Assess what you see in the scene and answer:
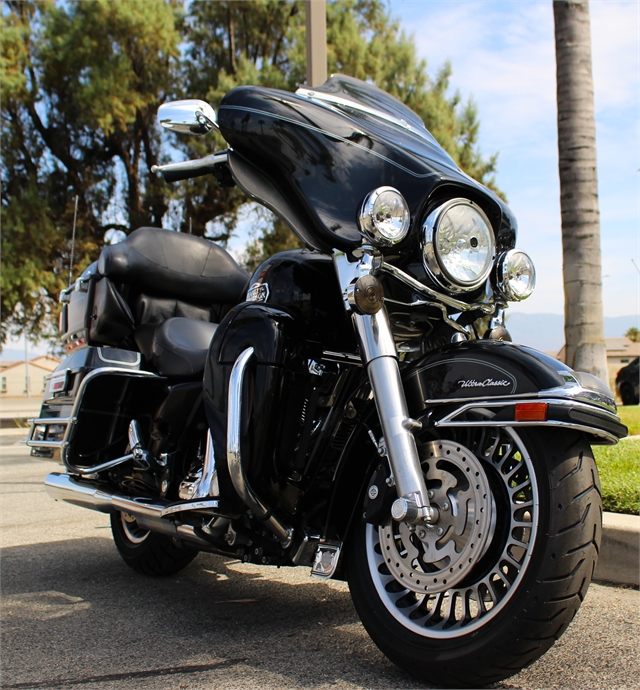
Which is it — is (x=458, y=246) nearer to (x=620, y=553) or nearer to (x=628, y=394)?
(x=620, y=553)

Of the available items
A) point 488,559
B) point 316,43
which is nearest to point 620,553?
point 488,559

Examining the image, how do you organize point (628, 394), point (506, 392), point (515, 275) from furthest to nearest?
1. point (628, 394)
2. point (515, 275)
3. point (506, 392)

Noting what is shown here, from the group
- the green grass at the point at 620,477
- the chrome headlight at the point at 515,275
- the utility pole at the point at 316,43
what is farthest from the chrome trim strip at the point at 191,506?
the utility pole at the point at 316,43

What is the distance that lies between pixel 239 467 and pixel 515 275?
1.16 m

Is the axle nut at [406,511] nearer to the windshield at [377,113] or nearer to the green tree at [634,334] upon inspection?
the windshield at [377,113]

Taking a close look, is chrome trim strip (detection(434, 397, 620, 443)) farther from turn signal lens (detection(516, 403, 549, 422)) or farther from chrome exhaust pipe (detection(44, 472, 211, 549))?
chrome exhaust pipe (detection(44, 472, 211, 549))

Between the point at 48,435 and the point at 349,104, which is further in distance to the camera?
the point at 48,435

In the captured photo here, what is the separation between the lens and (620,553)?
3.31 metres

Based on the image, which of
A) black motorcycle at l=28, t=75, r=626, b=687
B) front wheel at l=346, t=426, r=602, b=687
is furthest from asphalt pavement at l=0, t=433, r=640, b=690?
black motorcycle at l=28, t=75, r=626, b=687

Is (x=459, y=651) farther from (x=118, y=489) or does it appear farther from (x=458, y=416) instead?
(x=118, y=489)

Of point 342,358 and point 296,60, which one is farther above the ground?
point 296,60

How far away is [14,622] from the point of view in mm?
3016

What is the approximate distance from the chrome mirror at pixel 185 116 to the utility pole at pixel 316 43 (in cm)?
390

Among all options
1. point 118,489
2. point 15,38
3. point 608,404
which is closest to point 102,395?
point 118,489
